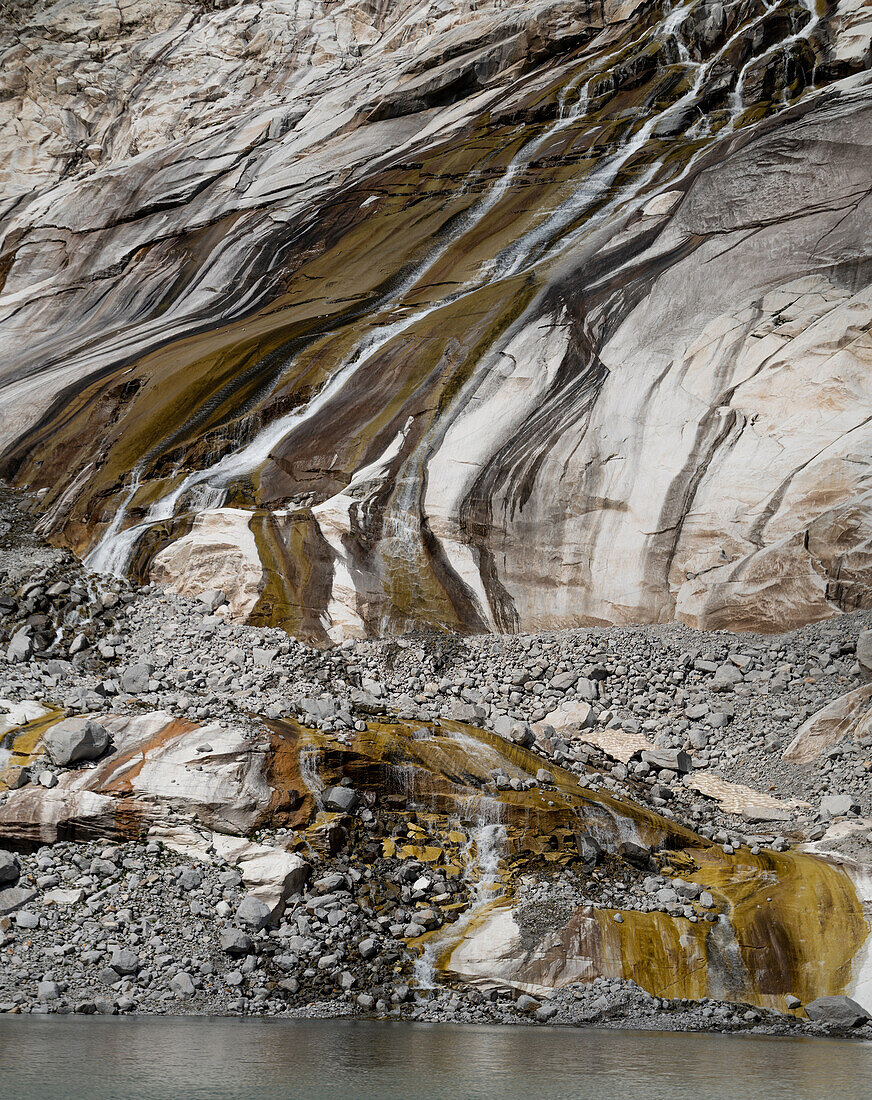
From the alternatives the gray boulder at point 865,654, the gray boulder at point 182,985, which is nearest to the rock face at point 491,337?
the gray boulder at point 865,654

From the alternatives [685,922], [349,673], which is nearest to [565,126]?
[349,673]

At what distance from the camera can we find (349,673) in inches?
539

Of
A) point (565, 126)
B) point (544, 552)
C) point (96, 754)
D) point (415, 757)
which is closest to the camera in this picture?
point (96, 754)

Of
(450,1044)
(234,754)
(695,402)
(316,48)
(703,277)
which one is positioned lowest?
(450,1044)

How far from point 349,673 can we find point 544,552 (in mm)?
3964

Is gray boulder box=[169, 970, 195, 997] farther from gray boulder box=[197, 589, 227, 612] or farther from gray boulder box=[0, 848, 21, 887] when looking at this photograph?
gray boulder box=[197, 589, 227, 612]

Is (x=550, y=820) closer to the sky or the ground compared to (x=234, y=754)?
closer to the ground

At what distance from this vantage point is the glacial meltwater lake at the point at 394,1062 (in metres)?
5.17

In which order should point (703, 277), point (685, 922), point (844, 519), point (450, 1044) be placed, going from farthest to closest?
point (703, 277) < point (844, 519) < point (685, 922) < point (450, 1044)

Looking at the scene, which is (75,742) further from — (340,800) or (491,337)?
(491,337)

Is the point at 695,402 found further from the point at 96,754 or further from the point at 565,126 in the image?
the point at 565,126

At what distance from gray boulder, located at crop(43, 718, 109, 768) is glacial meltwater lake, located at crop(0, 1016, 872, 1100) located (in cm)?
280

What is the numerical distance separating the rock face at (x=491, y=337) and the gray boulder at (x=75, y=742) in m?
5.27

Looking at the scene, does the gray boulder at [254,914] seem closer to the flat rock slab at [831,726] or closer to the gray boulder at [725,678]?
the flat rock slab at [831,726]
